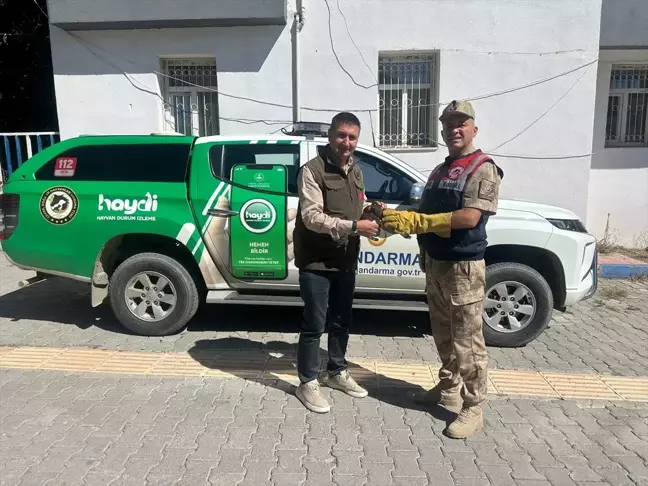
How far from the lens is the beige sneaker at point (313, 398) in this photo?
356 cm

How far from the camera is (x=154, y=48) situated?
8250 millimetres

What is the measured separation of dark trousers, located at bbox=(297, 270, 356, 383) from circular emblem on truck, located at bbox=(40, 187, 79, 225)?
263 centimetres

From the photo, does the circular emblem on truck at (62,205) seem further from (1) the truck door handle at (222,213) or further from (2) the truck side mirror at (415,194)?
(2) the truck side mirror at (415,194)

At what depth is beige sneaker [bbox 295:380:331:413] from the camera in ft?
11.7

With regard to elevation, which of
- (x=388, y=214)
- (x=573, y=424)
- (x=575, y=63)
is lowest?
(x=573, y=424)

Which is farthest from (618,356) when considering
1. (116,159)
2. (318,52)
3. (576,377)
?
(318,52)

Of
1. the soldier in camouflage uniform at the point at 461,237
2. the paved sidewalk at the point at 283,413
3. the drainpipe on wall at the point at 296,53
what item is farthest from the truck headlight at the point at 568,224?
the drainpipe on wall at the point at 296,53

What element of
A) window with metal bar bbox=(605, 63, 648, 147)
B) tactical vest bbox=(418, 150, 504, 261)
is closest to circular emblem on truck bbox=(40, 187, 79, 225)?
tactical vest bbox=(418, 150, 504, 261)

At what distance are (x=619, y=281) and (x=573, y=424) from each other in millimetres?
4812

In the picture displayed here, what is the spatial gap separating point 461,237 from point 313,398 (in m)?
1.48

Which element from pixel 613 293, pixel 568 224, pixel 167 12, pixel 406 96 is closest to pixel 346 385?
pixel 568 224

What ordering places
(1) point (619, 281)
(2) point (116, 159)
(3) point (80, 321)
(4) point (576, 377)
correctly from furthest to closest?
(1) point (619, 281) → (3) point (80, 321) → (2) point (116, 159) → (4) point (576, 377)

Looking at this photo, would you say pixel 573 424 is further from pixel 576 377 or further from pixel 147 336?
pixel 147 336

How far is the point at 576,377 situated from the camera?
4184 mm
